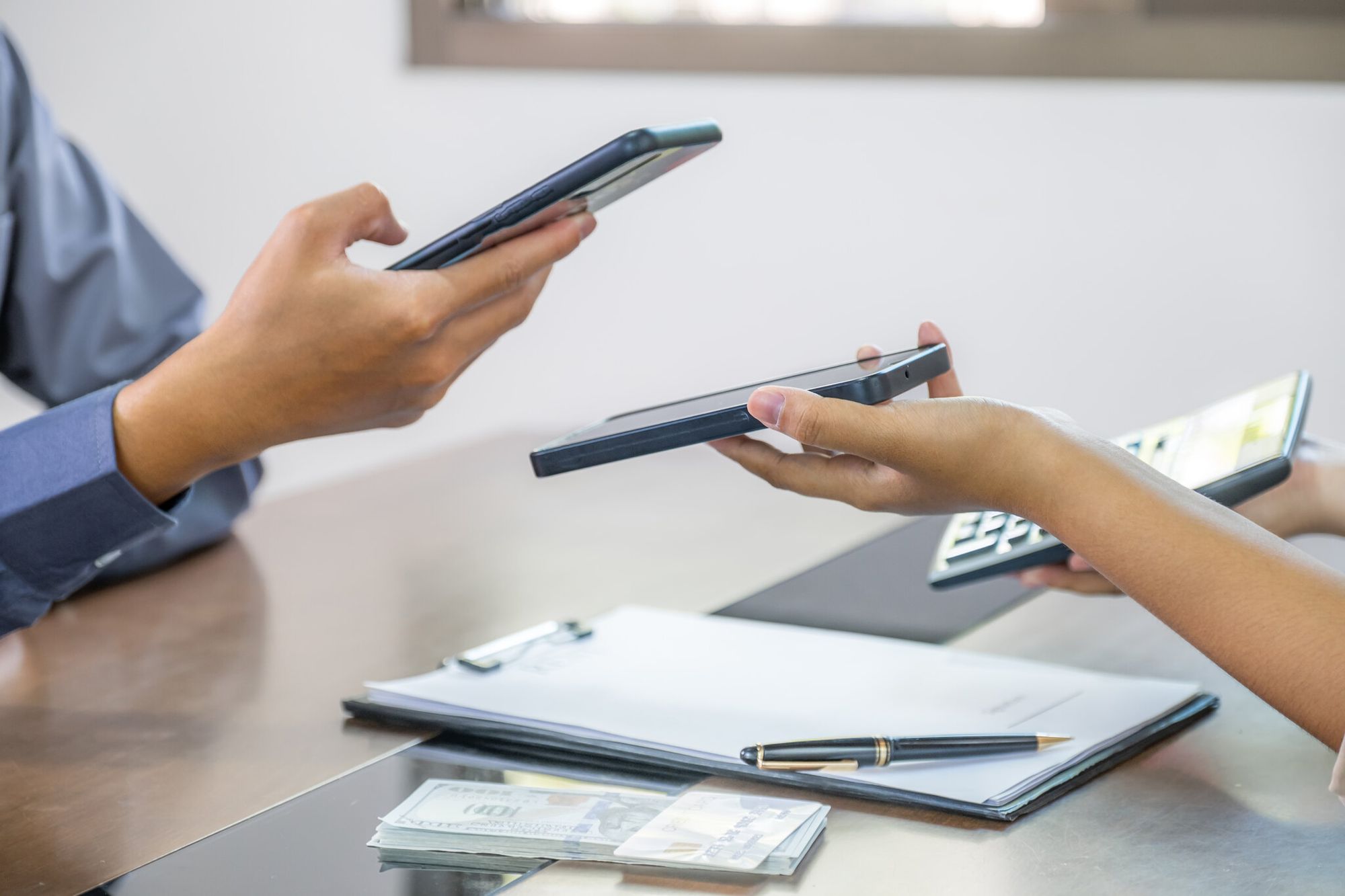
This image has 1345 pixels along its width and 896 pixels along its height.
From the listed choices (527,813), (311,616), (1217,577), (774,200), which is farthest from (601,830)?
(774,200)

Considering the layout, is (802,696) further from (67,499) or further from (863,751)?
(67,499)

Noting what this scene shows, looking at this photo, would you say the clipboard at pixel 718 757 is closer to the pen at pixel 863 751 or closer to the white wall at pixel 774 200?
the pen at pixel 863 751

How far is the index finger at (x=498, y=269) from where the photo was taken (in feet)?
2.45

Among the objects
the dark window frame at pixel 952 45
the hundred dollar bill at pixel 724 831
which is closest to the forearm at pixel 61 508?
the hundred dollar bill at pixel 724 831

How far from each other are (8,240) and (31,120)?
0.12 m

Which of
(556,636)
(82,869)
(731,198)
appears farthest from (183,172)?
(82,869)

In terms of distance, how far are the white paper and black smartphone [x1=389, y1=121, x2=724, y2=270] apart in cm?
25

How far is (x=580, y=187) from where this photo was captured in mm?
706

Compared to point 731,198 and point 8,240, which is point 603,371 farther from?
point 8,240

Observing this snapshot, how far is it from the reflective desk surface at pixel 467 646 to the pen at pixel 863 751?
26 millimetres

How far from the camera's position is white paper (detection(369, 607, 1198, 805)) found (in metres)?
0.68

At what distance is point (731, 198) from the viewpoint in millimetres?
2123

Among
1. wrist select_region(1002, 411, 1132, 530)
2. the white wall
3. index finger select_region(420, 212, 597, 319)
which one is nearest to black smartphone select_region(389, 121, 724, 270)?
index finger select_region(420, 212, 597, 319)

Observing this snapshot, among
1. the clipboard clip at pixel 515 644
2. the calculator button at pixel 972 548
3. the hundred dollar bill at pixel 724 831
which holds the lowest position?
the hundred dollar bill at pixel 724 831
